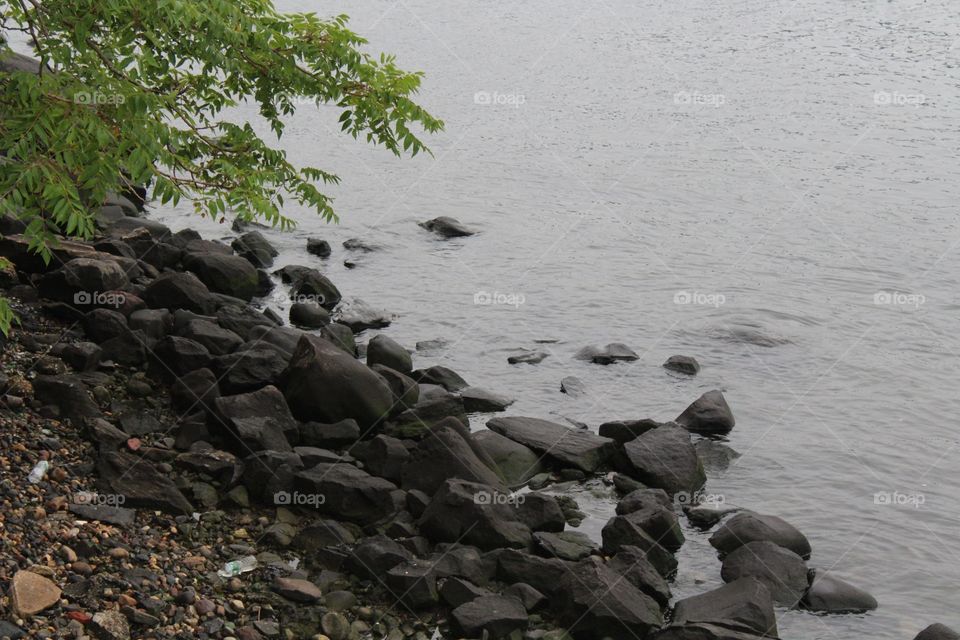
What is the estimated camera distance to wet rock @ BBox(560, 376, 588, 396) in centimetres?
1773

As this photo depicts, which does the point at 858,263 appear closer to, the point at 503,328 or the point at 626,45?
the point at 503,328

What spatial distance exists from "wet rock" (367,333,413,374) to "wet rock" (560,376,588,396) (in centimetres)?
255

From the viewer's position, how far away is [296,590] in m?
10.9

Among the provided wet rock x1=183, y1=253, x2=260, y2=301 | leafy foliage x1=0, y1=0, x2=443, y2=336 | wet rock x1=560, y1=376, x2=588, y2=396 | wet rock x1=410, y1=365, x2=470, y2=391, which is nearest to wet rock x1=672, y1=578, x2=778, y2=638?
leafy foliage x1=0, y1=0, x2=443, y2=336

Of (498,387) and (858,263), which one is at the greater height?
(858,263)

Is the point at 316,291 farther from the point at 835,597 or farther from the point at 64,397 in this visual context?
the point at 835,597

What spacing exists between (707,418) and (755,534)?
3550 mm

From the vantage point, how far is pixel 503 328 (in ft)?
67.7

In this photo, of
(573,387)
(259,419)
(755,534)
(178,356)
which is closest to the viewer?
(755,534)

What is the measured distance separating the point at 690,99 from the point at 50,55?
2836 centimetres

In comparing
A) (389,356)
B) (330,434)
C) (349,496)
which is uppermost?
(389,356)

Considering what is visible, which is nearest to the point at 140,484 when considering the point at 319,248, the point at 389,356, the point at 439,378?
the point at 389,356

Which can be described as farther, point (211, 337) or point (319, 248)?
point (319, 248)

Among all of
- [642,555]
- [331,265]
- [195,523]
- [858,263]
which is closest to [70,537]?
[195,523]
